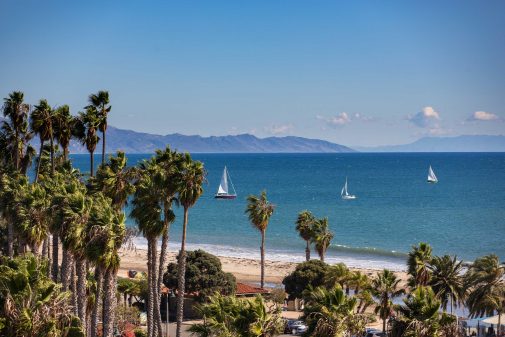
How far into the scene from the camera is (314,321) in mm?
28594

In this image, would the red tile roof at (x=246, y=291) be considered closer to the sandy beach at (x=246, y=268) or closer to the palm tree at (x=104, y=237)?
the sandy beach at (x=246, y=268)

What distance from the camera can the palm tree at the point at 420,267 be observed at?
127 feet

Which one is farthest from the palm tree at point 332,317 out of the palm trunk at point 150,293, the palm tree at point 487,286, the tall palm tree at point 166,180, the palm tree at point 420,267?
the palm trunk at point 150,293

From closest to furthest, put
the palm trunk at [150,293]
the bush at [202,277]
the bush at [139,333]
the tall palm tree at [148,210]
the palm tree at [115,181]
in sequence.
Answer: the tall palm tree at [148,210] → the palm tree at [115,181] → the palm trunk at [150,293] → the bush at [139,333] → the bush at [202,277]

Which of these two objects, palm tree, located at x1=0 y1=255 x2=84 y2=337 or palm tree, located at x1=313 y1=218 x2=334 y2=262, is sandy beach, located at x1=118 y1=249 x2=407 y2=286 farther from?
palm tree, located at x1=0 y1=255 x2=84 y2=337

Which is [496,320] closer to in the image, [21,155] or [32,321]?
[32,321]

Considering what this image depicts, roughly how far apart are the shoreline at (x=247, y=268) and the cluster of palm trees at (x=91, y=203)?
3084 centimetres

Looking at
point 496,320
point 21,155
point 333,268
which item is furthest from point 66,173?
point 496,320

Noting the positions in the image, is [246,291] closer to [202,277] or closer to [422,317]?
[202,277]

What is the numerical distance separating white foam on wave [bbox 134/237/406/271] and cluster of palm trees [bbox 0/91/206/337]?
46292 mm

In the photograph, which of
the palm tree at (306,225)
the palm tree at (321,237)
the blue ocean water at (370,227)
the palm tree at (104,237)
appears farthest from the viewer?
the blue ocean water at (370,227)

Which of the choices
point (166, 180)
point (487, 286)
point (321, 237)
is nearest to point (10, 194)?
point (166, 180)

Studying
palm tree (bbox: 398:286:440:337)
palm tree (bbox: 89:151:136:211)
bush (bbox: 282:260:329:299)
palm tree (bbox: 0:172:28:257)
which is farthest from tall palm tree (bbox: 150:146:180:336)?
bush (bbox: 282:260:329:299)

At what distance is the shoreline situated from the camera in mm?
76375
